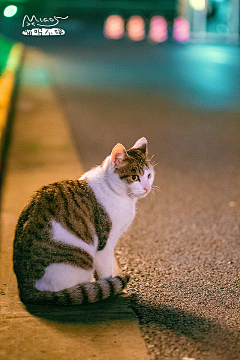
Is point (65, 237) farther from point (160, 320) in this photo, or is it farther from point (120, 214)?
point (160, 320)

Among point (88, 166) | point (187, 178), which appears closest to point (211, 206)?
point (187, 178)

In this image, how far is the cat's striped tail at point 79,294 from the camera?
301cm

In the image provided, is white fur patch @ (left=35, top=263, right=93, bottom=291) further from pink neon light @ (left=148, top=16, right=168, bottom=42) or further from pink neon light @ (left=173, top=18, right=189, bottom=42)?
pink neon light @ (left=173, top=18, right=189, bottom=42)

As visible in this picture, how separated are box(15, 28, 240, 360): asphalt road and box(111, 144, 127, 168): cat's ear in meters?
0.97

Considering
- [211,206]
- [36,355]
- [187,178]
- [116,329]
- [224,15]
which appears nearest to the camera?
[36,355]

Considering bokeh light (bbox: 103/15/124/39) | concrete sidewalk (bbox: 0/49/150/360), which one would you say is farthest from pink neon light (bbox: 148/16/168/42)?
concrete sidewalk (bbox: 0/49/150/360)

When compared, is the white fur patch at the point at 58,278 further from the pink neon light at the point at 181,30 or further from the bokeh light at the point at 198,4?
the bokeh light at the point at 198,4

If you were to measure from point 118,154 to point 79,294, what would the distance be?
1.01 m

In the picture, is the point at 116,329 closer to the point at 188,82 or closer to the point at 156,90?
the point at 156,90

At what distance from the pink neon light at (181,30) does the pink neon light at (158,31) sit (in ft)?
1.67

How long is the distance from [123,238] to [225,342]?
1914 millimetres

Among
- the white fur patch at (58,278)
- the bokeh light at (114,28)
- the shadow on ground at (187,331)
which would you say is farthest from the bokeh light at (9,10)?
the shadow on ground at (187,331)

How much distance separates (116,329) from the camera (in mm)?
2883

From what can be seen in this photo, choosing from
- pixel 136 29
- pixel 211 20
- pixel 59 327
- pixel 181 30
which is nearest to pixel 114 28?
pixel 136 29
